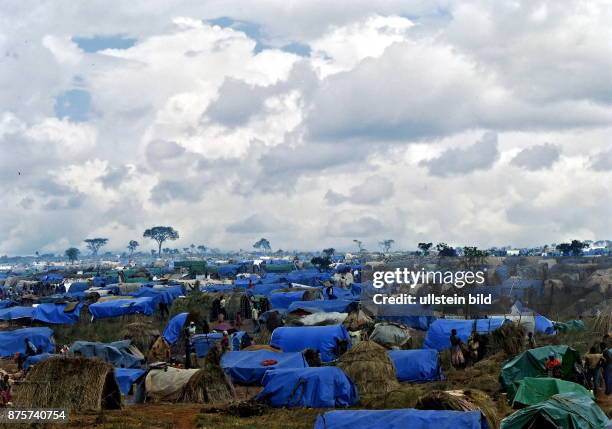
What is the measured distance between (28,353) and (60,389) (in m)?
13.5

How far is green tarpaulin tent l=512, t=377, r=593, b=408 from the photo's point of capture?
15680mm

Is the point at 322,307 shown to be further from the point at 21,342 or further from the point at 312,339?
the point at 21,342

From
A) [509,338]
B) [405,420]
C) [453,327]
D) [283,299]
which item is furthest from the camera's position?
[283,299]

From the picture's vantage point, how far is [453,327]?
26.7 m

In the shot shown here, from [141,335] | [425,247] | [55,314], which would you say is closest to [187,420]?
[141,335]

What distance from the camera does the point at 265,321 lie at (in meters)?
33.6

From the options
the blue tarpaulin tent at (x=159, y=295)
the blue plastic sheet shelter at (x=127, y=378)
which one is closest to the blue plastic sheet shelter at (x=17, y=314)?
the blue tarpaulin tent at (x=159, y=295)

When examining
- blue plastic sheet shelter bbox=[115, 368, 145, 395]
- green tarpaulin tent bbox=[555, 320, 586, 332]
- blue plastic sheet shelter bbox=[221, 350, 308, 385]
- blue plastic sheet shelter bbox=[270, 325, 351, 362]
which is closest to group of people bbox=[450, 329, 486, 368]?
blue plastic sheet shelter bbox=[270, 325, 351, 362]

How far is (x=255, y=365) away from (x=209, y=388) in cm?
271

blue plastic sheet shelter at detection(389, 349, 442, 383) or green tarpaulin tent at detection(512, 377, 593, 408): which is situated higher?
green tarpaulin tent at detection(512, 377, 593, 408)

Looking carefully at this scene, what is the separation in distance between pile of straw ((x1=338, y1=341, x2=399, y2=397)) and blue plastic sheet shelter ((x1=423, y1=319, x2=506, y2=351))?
591 cm

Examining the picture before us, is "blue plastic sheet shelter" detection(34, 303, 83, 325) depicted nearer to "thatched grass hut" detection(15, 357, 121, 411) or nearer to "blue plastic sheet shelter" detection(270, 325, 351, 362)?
"blue plastic sheet shelter" detection(270, 325, 351, 362)

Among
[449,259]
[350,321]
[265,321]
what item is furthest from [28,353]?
[449,259]

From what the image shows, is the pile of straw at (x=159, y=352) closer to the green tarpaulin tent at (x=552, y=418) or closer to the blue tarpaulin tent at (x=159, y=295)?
the blue tarpaulin tent at (x=159, y=295)
